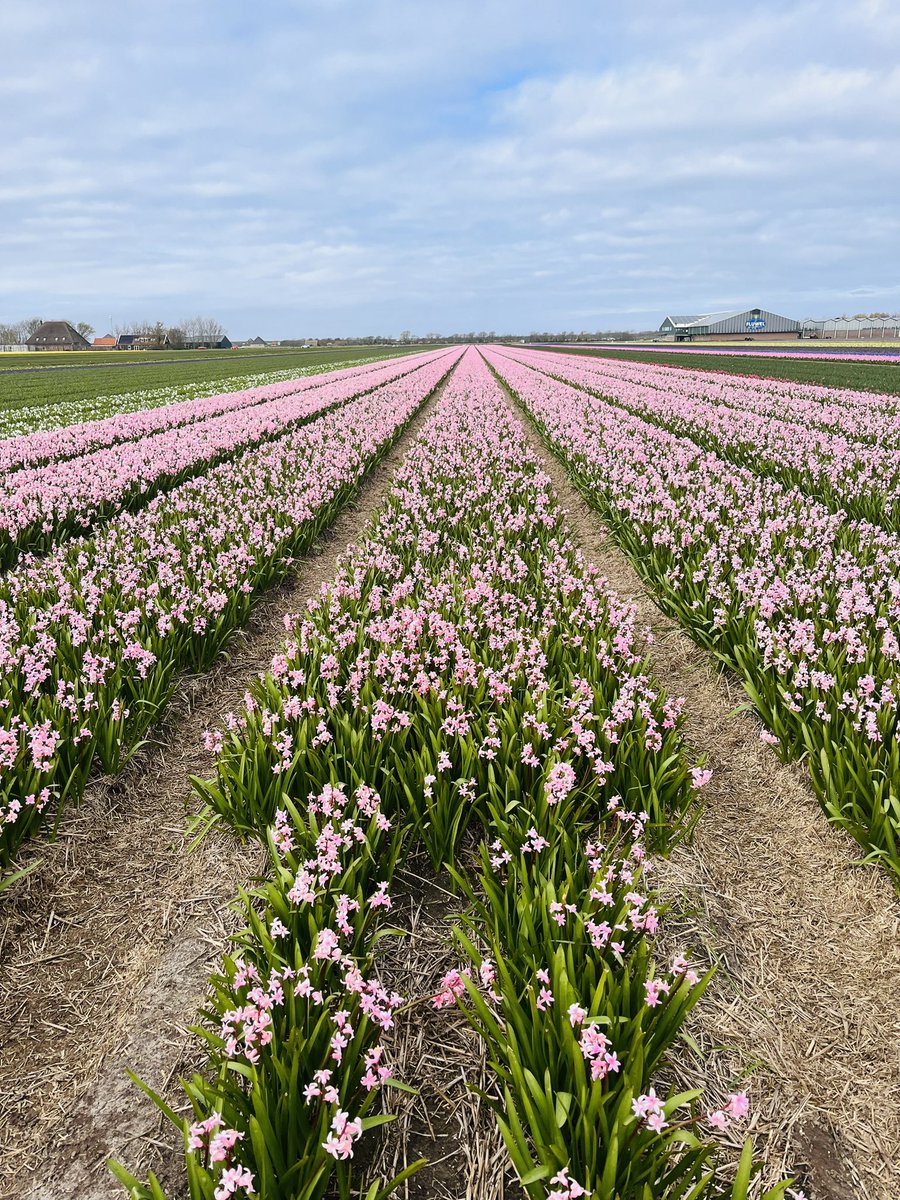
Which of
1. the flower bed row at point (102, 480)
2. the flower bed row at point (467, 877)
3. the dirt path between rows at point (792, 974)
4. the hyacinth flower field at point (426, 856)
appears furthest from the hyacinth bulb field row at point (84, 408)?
the dirt path between rows at point (792, 974)

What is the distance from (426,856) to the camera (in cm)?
379

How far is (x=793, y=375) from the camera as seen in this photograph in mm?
38156

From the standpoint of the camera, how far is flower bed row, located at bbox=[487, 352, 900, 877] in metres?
3.89

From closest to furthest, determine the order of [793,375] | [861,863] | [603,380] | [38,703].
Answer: [861,863] → [38,703] → [603,380] → [793,375]

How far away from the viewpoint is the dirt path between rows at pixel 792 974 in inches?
94.1

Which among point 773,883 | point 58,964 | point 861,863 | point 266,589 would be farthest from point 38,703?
point 861,863

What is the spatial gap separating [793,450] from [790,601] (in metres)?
8.53

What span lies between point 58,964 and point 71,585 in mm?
4385

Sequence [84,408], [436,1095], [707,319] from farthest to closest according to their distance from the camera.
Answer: [707,319], [84,408], [436,1095]

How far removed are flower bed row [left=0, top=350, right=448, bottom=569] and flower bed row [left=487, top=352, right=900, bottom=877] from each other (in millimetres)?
8185

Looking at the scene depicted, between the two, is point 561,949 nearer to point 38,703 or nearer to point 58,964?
point 58,964

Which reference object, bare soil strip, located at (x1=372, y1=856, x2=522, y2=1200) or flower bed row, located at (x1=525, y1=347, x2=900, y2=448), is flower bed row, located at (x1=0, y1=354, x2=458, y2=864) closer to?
bare soil strip, located at (x1=372, y1=856, x2=522, y2=1200)

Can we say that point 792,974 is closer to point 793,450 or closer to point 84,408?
point 793,450

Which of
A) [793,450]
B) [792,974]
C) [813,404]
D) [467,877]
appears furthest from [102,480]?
[813,404]
